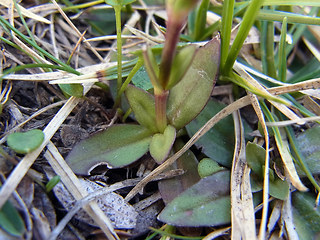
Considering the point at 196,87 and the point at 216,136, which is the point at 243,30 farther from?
the point at 216,136

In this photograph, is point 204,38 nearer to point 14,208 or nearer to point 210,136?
point 210,136

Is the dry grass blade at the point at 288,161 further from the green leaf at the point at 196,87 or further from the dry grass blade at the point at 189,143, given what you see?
the green leaf at the point at 196,87

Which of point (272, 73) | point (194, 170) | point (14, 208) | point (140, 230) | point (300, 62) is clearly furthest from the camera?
point (300, 62)

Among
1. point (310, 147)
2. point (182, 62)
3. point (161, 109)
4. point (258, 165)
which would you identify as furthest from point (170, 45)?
point (310, 147)

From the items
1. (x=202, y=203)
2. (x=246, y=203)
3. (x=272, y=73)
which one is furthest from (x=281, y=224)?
(x=272, y=73)

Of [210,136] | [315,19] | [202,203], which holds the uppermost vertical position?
[315,19]
